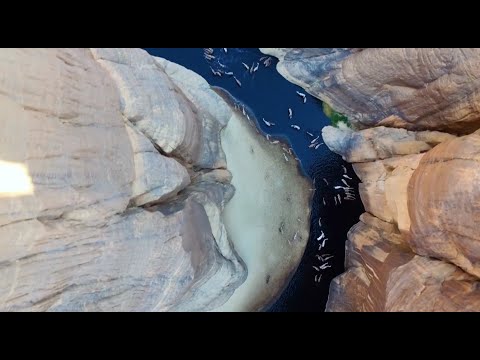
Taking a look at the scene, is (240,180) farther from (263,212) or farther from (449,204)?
(449,204)

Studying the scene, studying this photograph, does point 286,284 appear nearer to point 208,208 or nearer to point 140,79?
point 208,208

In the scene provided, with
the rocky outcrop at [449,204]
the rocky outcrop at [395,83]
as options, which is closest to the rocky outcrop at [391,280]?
the rocky outcrop at [449,204]

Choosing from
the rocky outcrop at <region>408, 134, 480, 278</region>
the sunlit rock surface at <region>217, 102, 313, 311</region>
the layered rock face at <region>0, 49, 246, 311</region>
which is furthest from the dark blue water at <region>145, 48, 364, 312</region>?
the rocky outcrop at <region>408, 134, 480, 278</region>

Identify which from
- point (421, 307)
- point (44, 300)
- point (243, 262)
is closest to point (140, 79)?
point (44, 300)

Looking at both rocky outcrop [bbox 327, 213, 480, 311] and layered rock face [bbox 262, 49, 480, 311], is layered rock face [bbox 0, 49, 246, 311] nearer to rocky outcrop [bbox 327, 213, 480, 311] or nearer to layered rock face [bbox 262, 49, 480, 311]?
rocky outcrop [bbox 327, 213, 480, 311]

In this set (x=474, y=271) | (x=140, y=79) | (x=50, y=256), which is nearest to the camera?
(x=50, y=256)

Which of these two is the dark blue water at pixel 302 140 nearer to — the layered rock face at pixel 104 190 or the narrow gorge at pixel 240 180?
the narrow gorge at pixel 240 180
